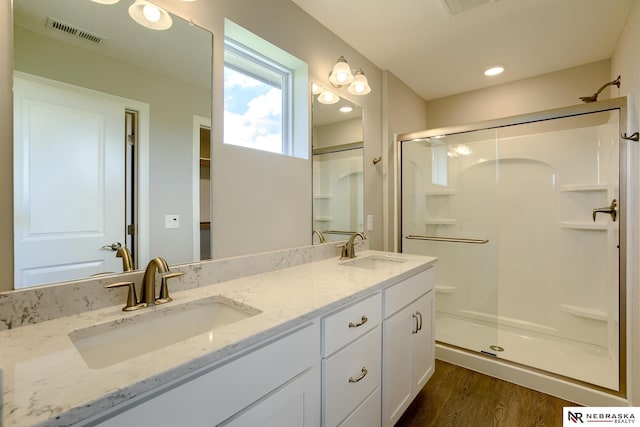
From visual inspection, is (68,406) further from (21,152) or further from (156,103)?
(156,103)

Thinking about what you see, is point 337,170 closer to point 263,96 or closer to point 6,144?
point 263,96

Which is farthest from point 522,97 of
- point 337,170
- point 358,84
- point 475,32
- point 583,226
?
point 337,170

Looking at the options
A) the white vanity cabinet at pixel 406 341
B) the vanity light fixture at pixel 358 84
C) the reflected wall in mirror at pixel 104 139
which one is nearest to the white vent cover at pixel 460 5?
the vanity light fixture at pixel 358 84

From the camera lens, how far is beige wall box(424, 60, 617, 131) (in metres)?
2.33

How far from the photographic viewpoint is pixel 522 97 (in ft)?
8.57

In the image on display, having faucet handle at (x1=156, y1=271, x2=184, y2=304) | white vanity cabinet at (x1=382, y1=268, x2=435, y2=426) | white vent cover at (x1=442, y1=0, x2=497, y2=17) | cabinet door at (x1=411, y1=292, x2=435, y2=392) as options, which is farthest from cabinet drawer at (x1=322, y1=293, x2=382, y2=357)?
white vent cover at (x1=442, y1=0, x2=497, y2=17)

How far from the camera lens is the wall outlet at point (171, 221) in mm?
1139

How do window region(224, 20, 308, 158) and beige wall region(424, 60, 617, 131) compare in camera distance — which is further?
beige wall region(424, 60, 617, 131)

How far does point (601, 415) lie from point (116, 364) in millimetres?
2327

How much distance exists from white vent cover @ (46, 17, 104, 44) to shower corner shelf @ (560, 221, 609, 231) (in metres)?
3.31

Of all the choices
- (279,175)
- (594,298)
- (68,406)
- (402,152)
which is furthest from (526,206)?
(68,406)

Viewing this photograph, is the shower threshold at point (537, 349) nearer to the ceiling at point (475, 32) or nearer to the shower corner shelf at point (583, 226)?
the shower corner shelf at point (583, 226)

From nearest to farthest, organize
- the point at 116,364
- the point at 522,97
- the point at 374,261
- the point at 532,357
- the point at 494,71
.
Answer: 1. the point at 116,364
2. the point at 374,261
3. the point at 532,357
4. the point at 494,71
5. the point at 522,97

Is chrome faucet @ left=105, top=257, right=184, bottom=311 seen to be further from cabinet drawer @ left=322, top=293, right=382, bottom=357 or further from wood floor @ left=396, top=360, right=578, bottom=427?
wood floor @ left=396, top=360, right=578, bottom=427
